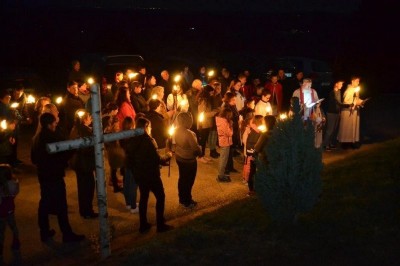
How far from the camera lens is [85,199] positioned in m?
9.18

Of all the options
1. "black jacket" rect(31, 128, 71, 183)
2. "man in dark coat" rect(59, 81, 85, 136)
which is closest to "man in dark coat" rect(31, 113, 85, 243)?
"black jacket" rect(31, 128, 71, 183)

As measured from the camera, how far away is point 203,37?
3456cm

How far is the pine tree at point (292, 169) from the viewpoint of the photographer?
7125 millimetres

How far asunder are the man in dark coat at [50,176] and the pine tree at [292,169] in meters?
2.81

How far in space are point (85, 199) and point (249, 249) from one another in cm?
340

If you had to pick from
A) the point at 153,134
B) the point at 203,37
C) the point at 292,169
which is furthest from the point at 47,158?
A: the point at 203,37

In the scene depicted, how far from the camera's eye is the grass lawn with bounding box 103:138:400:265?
652 cm

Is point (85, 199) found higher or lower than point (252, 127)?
lower

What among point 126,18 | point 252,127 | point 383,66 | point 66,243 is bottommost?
point 66,243

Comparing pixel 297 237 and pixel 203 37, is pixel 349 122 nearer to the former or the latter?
pixel 297 237

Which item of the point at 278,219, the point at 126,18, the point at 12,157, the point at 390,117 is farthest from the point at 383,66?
the point at 126,18

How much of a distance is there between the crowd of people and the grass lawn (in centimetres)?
100

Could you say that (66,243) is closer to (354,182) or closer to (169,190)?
(169,190)

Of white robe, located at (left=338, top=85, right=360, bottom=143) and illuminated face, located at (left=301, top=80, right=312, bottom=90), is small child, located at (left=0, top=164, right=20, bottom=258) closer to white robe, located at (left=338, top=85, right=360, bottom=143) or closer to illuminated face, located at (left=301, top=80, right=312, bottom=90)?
illuminated face, located at (left=301, top=80, right=312, bottom=90)
